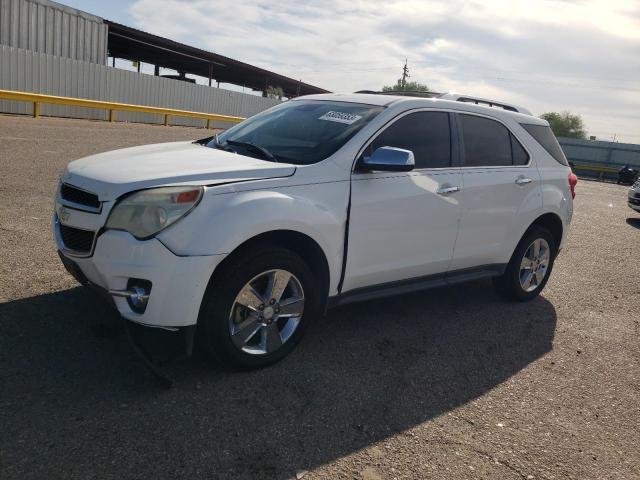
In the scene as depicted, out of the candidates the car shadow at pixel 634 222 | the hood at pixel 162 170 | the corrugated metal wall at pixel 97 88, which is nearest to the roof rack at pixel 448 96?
the hood at pixel 162 170

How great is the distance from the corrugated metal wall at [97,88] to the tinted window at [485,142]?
749 inches

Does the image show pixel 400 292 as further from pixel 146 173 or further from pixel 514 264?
pixel 146 173

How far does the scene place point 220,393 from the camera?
3.23m

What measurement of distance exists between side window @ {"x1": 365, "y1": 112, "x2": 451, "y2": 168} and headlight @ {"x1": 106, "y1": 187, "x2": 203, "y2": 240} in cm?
151

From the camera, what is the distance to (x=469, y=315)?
16.6 feet

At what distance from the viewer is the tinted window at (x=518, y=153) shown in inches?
204

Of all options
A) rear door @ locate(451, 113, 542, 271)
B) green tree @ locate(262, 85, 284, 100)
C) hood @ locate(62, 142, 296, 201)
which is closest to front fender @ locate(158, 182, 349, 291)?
hood @ locate(62, 142, 296, 201)

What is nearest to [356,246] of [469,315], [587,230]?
[469,315]

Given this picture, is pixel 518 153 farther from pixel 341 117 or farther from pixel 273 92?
pixel 273 92

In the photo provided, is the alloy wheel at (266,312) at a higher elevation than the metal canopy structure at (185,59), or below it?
below

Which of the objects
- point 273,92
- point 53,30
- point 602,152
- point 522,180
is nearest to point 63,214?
point 522,180

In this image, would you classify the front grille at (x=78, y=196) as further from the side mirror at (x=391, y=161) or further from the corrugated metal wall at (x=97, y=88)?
the corrugated metal wall at (x=97, y=88)

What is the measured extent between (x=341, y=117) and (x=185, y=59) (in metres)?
33.9

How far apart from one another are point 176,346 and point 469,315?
9.38 ft
